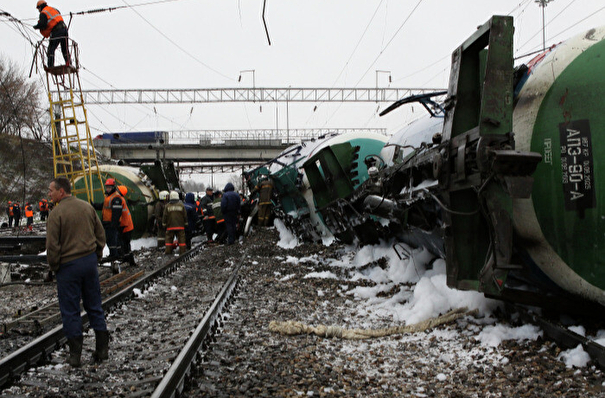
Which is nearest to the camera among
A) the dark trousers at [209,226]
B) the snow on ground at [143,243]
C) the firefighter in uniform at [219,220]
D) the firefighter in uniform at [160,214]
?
the firefighter in uniform at [160,214]

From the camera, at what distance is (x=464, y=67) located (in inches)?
168

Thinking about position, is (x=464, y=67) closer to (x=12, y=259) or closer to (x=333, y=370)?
(x=333, y=370)

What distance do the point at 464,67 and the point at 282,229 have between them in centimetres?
1161

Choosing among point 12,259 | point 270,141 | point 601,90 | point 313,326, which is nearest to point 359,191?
point 313,326

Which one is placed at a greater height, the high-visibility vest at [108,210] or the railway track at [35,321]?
the high-visibility vest at [108,210]

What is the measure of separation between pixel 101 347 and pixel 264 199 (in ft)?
39.0

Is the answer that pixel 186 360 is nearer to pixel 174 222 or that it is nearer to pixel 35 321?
pixel 35 321

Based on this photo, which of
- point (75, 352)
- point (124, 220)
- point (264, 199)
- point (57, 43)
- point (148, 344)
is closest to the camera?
point (75, 352)

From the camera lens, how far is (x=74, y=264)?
410cm

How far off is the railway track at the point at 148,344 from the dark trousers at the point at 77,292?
1.18 feet

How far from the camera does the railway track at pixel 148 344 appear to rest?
11.4ft

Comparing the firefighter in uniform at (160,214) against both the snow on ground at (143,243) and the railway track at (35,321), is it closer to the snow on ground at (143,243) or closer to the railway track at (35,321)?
the snow on ground at (143,243)

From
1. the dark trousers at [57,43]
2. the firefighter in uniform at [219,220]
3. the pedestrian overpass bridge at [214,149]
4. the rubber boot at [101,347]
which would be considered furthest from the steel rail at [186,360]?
the pedestrian overpass bridge at [214,149]

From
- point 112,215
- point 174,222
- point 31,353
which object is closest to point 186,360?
point 31,353
